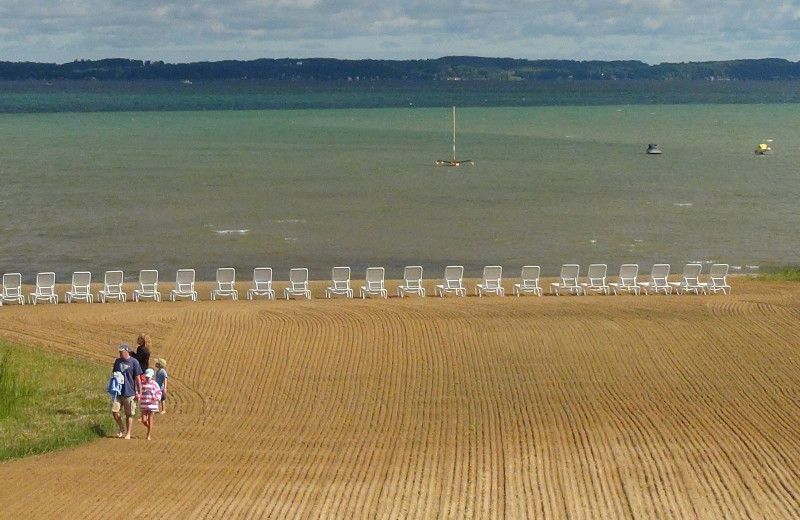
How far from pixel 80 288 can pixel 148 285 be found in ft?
5.55

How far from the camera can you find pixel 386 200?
51.6 m

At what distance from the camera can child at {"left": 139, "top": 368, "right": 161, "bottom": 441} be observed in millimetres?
14398

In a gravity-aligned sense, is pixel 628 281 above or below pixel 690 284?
below

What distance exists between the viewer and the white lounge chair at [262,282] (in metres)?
24.9

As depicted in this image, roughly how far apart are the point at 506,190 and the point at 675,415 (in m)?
41.4

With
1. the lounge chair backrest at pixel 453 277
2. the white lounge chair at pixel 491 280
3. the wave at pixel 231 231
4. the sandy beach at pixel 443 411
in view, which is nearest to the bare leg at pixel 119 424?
the sandy beach at pixel 443 411

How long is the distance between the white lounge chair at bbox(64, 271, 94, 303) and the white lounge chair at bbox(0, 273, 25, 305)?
37.9 inches

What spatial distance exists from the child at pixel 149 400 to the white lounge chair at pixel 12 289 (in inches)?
403

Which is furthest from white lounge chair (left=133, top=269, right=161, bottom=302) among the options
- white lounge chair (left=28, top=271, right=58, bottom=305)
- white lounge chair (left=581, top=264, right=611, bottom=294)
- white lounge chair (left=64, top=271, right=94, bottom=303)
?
white lounge chair (left=581, top=264, right=611, bottom=294)

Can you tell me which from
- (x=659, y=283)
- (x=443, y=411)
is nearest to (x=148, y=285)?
(x=659, y=283)

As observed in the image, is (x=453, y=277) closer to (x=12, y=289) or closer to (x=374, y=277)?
(x=374, y=277)

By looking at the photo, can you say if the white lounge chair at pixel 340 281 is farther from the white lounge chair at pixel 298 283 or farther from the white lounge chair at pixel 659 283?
the white lounge chair at pixel 659 283

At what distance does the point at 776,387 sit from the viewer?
16859 millimetres

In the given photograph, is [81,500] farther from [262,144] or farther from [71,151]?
[262,144]
